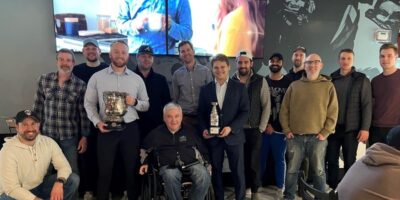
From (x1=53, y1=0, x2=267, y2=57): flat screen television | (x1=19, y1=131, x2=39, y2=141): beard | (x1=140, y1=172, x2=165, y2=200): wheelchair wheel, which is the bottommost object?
(x1=140, y1=172, x2=165, y2=200): wheelchair wheel

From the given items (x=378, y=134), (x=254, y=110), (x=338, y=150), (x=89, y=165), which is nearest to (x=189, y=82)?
(x=254, y=110)

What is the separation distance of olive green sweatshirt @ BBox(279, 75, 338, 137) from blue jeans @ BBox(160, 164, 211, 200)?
3.00 feet

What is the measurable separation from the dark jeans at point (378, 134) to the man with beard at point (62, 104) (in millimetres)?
2583

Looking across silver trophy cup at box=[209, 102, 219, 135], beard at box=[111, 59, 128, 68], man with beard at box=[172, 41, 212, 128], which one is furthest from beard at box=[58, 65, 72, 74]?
silver trophy cup at box=[209, 102, 219, 135]

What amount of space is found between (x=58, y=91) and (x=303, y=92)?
2038mm

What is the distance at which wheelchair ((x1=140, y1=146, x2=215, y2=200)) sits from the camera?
2.46 meters

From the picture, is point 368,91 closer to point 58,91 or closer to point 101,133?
point 101,133

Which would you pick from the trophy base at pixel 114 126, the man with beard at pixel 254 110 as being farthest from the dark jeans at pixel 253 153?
the trophy base at pixel 114 126

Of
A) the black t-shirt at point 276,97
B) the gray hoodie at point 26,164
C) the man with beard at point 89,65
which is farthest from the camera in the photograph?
the black t-shirt at point 276,97

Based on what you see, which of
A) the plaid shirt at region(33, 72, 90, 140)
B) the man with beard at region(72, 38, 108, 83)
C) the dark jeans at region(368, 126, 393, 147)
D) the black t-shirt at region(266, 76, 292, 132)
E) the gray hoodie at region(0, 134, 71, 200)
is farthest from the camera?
the black t-shirt at region(266, 76, 292, 132)

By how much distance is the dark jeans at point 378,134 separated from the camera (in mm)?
2898

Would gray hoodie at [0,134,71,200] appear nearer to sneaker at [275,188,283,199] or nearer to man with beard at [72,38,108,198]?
man with beard at [72,38,108,198]

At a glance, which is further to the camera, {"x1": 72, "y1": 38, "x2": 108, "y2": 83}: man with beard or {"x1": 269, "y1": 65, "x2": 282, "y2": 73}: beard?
{"x1": 269, "y1": 65, "x2": 282, "y2": 73}: beard

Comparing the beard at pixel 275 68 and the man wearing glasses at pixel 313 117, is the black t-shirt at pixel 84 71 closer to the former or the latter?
the beard at pixel 275 68
